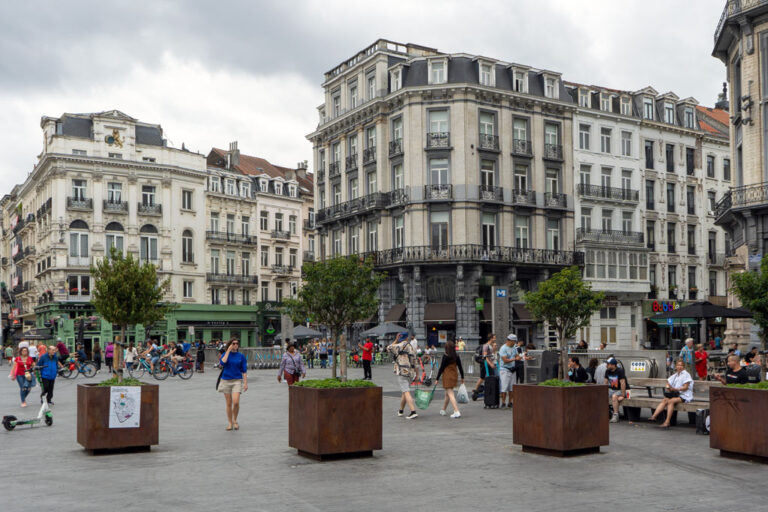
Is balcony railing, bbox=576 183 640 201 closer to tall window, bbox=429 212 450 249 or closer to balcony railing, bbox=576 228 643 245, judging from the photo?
balcony railing, bbox=576 228 643 245

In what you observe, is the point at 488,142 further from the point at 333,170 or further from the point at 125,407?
the point at 125,407

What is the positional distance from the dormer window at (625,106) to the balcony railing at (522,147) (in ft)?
32.4

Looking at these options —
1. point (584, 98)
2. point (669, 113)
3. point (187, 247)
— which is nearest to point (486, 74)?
point (584, 98)

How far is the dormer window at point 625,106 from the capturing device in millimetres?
57562

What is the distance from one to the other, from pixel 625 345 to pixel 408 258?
17154 millimetres

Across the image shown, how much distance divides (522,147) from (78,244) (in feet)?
103

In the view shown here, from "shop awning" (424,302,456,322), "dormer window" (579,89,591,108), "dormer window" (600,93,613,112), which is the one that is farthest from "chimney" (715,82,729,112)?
"shop awning" (424,302,456,322)

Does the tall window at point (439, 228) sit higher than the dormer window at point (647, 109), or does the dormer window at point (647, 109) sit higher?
the dormer window at point (647, 109)

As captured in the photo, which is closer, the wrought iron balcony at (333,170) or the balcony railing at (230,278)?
the wrought iron balcony at (333,170)

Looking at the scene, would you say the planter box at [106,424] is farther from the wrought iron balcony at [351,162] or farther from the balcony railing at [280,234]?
the balcony railing at [280,234]

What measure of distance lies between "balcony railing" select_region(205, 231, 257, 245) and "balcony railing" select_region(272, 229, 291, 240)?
95.9 inches

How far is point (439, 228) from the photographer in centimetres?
4903

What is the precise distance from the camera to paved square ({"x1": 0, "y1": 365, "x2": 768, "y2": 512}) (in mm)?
8797

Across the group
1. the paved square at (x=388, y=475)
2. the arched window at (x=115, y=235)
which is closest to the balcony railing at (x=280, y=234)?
the arched window at (x=115, y=235)
